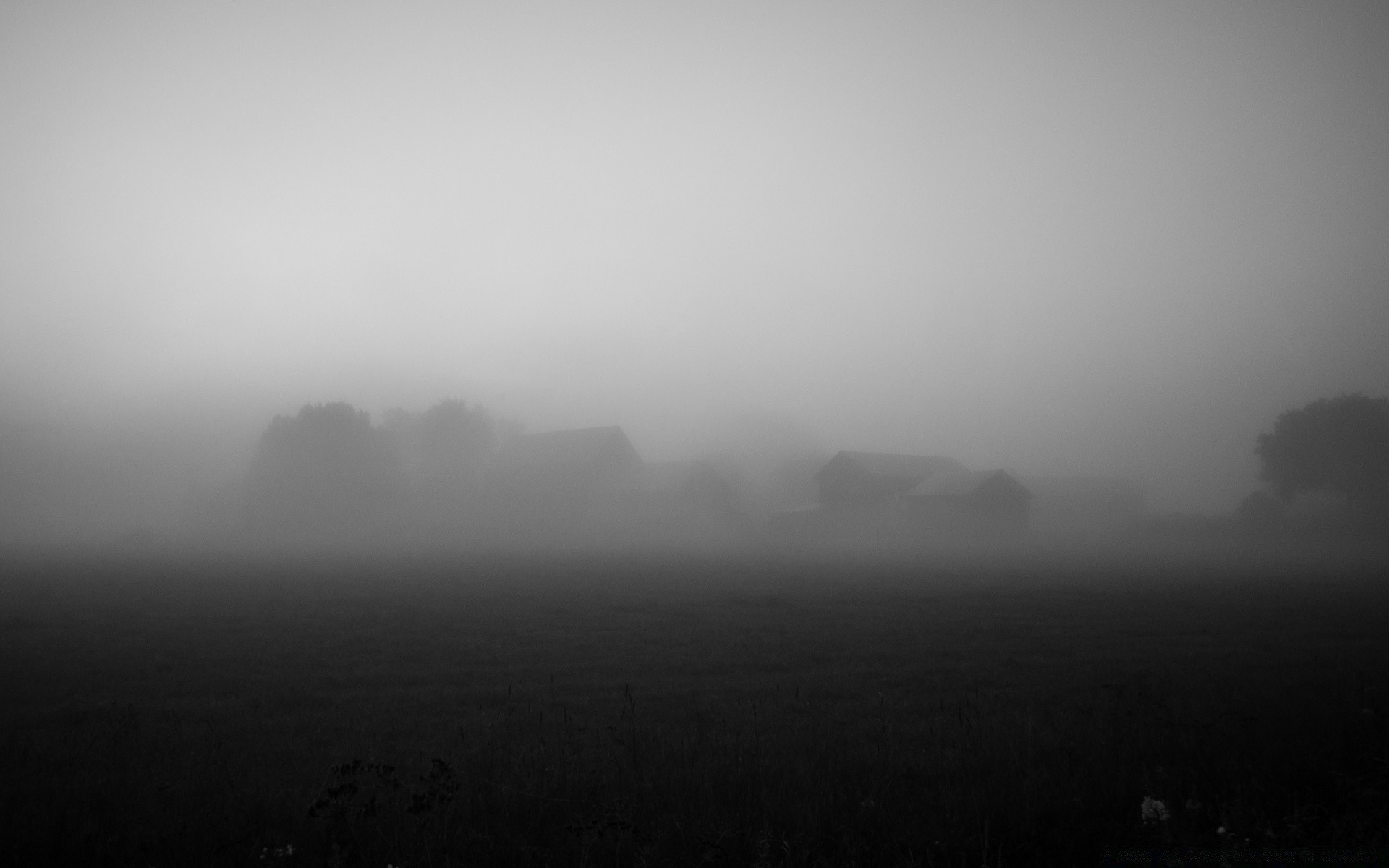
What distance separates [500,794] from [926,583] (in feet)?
90.8

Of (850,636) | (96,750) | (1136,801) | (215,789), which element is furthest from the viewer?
(850,636)

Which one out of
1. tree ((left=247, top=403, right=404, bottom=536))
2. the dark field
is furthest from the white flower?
tree ((left=247, top=403, right=404, bottom=536))

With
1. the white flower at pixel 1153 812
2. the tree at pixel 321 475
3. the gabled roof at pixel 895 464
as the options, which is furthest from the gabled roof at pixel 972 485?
the white flower at pixel 1153 812

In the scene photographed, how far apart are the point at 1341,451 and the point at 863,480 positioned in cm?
4892

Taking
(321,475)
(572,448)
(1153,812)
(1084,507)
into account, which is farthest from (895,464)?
(1153,812)

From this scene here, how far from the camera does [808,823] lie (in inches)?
216

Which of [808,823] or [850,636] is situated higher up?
[808,823]

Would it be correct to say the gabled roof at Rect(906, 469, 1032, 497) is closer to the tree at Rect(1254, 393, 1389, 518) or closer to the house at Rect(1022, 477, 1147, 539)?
the house at Rect(1022, 477, 1147, 539)

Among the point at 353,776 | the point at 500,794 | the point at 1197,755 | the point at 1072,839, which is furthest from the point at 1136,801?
the point at 353,776

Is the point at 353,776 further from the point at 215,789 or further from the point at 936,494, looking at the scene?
the point at 936,494

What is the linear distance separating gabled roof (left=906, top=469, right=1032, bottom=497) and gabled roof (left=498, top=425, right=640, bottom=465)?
4127 centimetres

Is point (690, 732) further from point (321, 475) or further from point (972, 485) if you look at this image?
point (321, 475)

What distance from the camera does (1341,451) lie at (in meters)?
69.0

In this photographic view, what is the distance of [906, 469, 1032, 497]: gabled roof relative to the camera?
75312 millimetres
